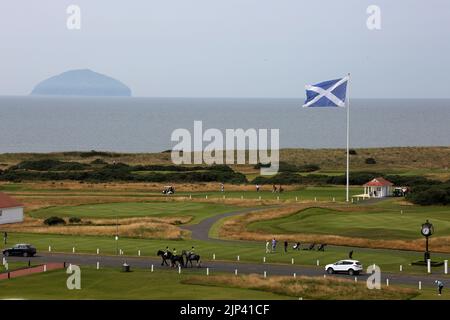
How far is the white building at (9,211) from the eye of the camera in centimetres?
8431

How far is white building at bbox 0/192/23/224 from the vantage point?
277 ft

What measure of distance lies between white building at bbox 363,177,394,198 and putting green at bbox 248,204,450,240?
1279cm

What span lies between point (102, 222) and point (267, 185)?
36.9m

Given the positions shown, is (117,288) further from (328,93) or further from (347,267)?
(328,93)

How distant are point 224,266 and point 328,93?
3228 centimetres

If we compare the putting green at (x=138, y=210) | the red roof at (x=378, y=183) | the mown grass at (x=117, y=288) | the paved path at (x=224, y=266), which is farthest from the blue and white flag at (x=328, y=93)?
the mown grass at (x=117, y=288)

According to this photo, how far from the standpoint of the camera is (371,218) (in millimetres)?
81500

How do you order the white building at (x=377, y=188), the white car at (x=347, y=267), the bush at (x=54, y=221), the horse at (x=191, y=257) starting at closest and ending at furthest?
the white car at (x=347, y=267), the horse at (x=191, y=257), the bush at (x=54, y=221), the white building at (x=377, y=188)

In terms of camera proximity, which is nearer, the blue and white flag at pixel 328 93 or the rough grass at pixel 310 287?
the rough grass at pixel 310 287

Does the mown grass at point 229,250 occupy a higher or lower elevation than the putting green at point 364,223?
lower

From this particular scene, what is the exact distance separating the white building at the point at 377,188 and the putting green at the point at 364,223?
1279 centimetres

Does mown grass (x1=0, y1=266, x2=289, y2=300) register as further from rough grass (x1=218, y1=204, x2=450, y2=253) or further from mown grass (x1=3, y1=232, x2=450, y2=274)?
rough grass (x1=218, y1=204, x2=450, y2=253)

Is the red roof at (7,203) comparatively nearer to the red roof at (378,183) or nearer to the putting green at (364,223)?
the putting green at (364,223)

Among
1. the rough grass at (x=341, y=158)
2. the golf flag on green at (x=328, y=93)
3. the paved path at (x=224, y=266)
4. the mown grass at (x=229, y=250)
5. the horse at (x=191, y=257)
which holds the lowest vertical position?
the paved path at (x=224, y=266)
